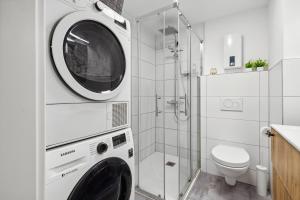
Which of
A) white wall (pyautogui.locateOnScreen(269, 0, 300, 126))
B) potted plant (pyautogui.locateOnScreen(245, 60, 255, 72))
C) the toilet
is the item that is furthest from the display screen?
potted plant (pyautogui.locateOnScreen(245, 60, 255, 72))

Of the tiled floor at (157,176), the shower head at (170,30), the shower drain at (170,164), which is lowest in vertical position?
the tiled floor at (157,176)

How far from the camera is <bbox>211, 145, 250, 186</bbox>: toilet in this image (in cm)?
145

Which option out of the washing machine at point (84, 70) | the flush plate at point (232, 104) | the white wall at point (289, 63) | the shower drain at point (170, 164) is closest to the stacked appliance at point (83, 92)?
the washing machine at point (84, 70)

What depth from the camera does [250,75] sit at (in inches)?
70.6

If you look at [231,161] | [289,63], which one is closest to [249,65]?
[289,63]

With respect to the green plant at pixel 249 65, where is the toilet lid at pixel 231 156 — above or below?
below

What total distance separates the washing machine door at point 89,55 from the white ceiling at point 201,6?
1.23m

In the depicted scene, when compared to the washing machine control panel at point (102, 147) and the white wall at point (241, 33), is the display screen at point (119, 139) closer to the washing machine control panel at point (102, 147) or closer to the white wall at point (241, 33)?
the washing machine control panel at point (102, 147)

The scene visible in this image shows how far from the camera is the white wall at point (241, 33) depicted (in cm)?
187

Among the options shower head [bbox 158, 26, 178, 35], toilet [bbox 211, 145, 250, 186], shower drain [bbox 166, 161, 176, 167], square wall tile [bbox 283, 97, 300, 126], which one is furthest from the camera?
shower drain [bbox 166, 161, 176, 167]

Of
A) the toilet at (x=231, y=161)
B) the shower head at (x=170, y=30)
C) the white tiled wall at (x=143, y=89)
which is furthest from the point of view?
the white tiled wall at (x=143, y=89)

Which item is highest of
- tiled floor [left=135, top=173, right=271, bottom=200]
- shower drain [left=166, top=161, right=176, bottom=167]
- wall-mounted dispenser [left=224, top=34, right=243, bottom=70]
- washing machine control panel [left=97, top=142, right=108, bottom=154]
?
wall-mounted dispenser [left=224, top=34, right=243, bottom=70]
